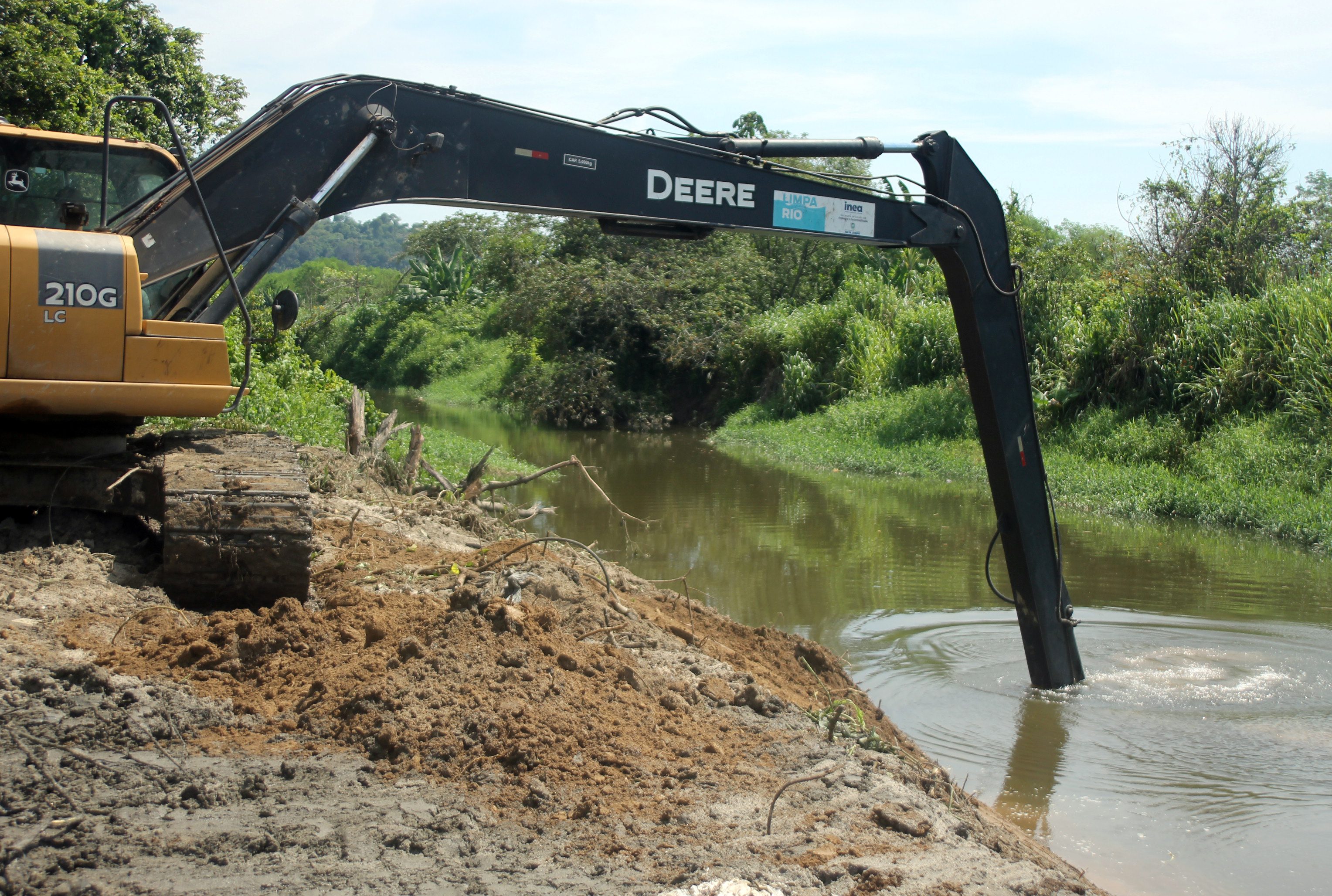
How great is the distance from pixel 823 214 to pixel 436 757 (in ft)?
12.2

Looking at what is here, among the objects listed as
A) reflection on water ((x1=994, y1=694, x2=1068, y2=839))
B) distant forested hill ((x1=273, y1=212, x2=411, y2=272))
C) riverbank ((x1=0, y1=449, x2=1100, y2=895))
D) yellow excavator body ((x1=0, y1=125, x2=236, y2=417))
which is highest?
distant forested hill ((x1=273, y1=212, x2=411, y2=272))

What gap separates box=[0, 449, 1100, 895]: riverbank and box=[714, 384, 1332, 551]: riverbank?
8.89 meters

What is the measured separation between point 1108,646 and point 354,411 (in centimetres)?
694

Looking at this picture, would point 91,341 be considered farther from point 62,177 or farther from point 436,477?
point 436,477

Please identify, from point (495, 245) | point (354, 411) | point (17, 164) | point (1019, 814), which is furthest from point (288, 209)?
point (495, 245)

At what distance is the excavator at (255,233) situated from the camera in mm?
4746

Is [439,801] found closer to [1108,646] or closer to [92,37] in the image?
[1108,646]

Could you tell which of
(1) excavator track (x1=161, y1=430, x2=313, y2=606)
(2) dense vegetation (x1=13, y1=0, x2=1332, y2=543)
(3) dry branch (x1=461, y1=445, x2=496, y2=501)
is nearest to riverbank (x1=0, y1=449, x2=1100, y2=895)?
(1) excavator track (x1=161, y1=430, x2=313, y2=606)

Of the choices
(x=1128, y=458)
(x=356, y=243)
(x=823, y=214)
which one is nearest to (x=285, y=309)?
(x=823, y=214)

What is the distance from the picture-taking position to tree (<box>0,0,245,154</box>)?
597 inches

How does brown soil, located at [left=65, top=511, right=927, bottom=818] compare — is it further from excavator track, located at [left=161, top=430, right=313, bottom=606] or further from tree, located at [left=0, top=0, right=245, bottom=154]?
tree, located at [left=0, top=0, right=245, bottom=154]

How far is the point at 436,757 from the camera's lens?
3764 millimetres

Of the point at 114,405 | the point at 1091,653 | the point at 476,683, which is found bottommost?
the point at 1091,653

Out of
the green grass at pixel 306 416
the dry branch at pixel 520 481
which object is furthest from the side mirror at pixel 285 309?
the green grass at pixel 306 416
